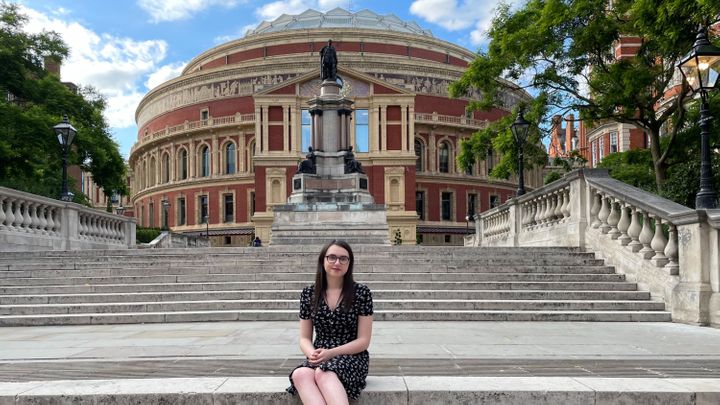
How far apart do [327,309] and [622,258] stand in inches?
345

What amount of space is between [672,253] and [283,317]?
20.6ft

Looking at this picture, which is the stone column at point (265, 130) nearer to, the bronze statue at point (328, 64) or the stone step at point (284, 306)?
the bronze statue at point (328, 64)

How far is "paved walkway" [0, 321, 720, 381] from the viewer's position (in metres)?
5.99

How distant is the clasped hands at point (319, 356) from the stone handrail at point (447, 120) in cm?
6120

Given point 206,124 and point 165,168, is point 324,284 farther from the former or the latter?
point 165,168

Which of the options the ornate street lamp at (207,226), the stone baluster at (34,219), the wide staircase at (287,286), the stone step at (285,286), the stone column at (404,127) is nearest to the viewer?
the wide staircase at (287,286)

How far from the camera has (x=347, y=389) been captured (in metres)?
4.56

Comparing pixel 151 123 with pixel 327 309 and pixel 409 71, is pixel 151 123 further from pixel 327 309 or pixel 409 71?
pixel 327 309

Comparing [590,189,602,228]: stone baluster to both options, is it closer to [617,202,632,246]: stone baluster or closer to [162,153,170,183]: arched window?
[617,202,632,246]: stone baluster

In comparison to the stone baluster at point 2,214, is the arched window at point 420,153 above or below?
above

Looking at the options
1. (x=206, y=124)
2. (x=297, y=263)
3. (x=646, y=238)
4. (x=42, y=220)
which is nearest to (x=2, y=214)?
(x=42, y=220)

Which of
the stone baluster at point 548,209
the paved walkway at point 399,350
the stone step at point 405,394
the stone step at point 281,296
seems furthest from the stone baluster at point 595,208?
the stone step at point 405,394

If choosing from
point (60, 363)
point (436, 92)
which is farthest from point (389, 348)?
point (436, 92)

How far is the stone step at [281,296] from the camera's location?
11.3 m
